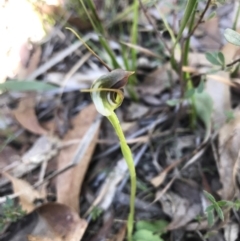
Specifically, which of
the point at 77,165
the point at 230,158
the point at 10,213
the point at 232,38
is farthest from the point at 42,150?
the point at 232,38

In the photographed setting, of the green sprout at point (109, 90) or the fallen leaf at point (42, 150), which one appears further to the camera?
the fallen leaf at point (42, 150)

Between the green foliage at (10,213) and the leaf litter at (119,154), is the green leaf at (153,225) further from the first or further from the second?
the green foliage at (10,213)

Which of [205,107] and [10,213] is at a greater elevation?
[10,213]

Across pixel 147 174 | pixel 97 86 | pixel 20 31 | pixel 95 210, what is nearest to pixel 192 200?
pixel 147 174

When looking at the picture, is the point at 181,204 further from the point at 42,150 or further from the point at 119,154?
the point at 42,150

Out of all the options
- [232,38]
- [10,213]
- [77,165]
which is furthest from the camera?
[77,165]

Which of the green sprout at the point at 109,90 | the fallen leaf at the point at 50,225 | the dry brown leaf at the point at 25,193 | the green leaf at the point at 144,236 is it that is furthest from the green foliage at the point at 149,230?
the green sprout at the point at 109,90

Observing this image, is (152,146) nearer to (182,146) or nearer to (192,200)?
(182,146)
